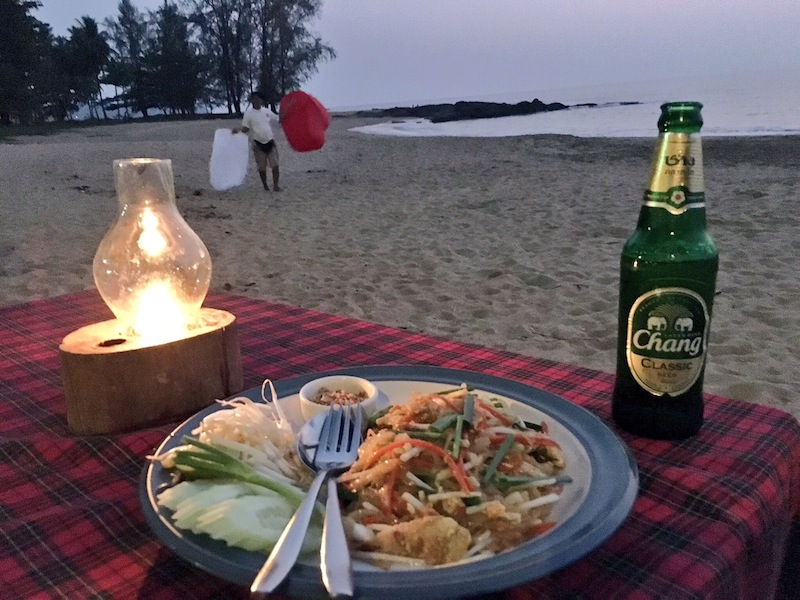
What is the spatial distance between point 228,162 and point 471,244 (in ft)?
20.0

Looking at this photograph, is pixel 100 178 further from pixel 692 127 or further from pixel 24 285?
pixel 692 127

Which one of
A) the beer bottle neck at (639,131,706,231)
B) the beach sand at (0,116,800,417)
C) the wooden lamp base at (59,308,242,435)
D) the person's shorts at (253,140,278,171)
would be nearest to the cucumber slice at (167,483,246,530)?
the wooden lamp base at (59,308,242,435)

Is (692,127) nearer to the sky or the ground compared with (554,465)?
nearer to the sky

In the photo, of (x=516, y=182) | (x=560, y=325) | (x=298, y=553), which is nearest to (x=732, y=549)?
(x=298, y=553)

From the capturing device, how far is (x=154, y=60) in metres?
43.7

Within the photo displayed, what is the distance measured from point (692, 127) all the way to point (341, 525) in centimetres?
78

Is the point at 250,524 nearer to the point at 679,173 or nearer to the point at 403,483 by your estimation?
the point at 403,483

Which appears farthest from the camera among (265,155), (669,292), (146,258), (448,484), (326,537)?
(265,155)

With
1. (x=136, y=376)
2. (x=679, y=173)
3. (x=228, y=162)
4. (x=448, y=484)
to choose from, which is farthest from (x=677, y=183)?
(x=228, y=162)

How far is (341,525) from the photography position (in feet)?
2.46

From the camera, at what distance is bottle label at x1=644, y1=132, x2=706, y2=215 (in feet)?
3.31

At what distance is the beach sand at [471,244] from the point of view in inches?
167

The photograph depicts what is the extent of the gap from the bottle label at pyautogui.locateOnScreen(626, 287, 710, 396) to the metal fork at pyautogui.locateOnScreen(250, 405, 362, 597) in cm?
46

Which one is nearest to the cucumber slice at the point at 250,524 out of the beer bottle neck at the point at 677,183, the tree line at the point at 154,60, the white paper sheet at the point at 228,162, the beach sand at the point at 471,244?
the beer bottle neck at the point at 677,183
